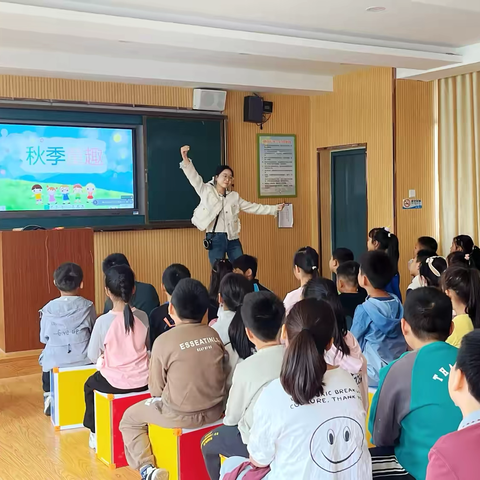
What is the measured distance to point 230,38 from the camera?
191 inches

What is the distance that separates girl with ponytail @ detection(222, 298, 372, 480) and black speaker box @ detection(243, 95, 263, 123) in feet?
18.4

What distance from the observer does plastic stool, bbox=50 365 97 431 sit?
12.6 ft

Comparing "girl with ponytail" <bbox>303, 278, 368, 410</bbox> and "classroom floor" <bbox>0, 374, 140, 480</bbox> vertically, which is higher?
"girl with ponytail" <bbox>303, 278, 368, 410</bbox>

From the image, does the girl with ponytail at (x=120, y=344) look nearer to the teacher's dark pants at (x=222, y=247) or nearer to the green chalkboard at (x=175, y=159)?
the teacher's dark pants at (x=222, y=247)

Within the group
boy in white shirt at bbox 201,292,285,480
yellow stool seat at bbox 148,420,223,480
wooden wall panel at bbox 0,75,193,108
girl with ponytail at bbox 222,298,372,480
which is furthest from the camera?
wooden wall panel at bbox 0,75,193,108

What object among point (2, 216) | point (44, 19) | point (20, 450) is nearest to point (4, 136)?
point (2, 216)

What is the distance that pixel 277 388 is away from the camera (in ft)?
6.28

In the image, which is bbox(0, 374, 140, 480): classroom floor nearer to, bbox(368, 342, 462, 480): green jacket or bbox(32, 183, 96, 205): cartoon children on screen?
bbox(368, 342, 462, 480): green jacket

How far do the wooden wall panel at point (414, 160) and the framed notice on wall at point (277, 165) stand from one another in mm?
1446

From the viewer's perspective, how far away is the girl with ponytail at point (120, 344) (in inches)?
134

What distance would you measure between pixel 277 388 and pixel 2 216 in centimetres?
480

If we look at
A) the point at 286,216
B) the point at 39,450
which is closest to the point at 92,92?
the point at 286,216

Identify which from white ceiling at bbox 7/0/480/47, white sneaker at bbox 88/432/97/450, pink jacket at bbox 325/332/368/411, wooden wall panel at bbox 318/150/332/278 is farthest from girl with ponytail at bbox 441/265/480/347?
wooden wall panel at bbox 318/150/332/278

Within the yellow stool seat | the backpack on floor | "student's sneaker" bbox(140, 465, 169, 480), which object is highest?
the backpack on floor
